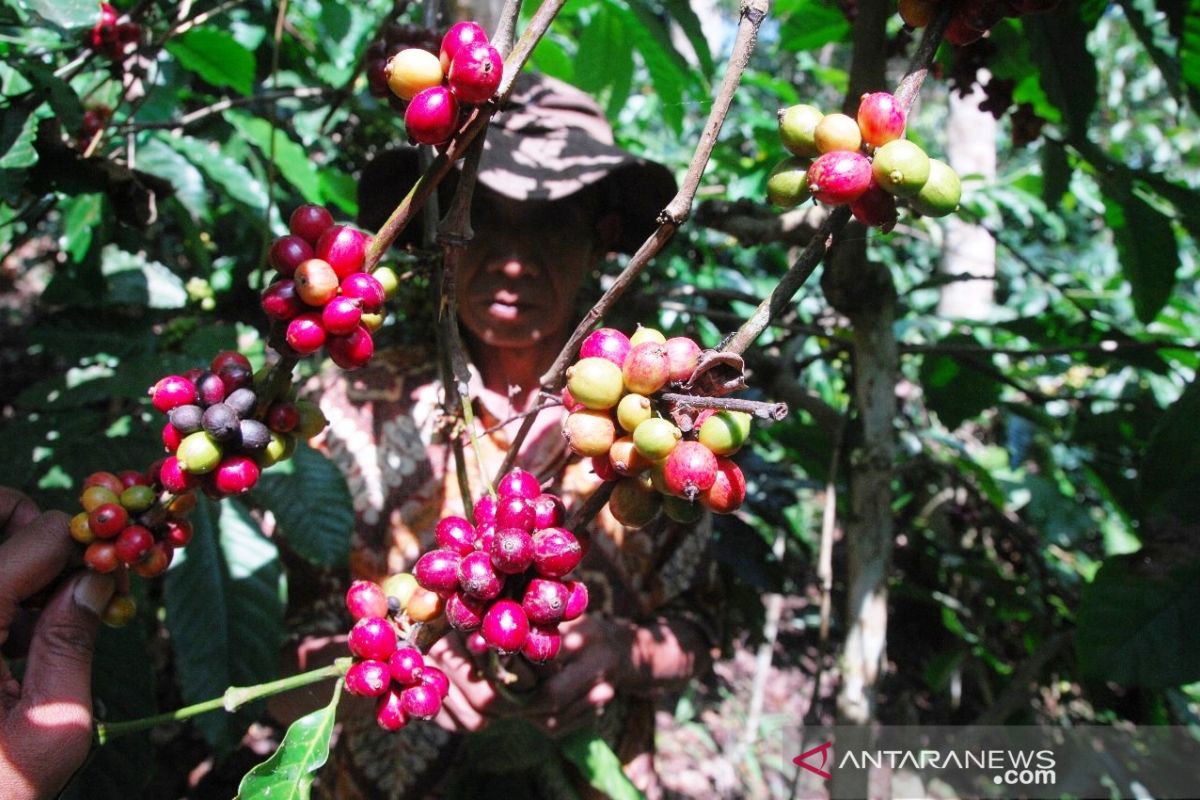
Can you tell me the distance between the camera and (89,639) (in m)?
0.83

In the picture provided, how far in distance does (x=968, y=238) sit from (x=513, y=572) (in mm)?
3403

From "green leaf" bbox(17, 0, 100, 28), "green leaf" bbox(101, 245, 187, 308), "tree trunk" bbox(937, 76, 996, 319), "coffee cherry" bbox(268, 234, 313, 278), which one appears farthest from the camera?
"tree trunk" bbox(937, 76, 996, 319)

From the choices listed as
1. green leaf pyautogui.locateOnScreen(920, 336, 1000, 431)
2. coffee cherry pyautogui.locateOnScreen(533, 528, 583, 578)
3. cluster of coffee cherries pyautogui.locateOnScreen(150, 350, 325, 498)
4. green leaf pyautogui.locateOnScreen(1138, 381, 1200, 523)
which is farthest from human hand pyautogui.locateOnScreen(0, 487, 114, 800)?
green leaf pyautogui.locateOnScreen(920, 336, 1000, 431)

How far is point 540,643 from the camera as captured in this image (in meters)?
0.70

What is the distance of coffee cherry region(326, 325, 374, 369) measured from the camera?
0.72 metres

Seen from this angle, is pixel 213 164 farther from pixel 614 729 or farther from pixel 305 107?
pixel 614 729

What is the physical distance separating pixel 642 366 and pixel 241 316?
1.33 m

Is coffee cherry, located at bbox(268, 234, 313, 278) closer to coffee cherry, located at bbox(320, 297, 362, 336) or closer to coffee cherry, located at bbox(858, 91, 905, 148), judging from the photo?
coffee cherry, located at bbox(320, 297, 362, 336)

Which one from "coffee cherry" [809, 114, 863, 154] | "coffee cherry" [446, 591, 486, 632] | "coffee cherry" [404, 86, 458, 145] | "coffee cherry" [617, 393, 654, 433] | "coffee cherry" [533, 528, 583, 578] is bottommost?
"coffee cherry" [446, 591, 486, 632]

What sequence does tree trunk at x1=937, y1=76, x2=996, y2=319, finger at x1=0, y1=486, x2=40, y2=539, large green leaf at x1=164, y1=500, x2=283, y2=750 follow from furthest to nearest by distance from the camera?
tree trunk at x1=937, y1=76, x2=996, y2=319, large green leaf at x1=164, y1=500, x2=283, y2=750, finger at x1=0, y1=486, x2=40, y2=539

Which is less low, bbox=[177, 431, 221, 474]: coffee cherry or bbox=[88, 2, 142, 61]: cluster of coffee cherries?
bbox=[88, 2, 142, 61]: cluster of coffee cherries

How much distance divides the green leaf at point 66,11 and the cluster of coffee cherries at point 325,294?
1.98ft

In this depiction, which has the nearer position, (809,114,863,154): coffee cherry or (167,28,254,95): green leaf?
(809,114,863,154): coffee cherry

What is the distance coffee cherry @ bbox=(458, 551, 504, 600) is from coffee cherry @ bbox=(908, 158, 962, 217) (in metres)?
0.47
